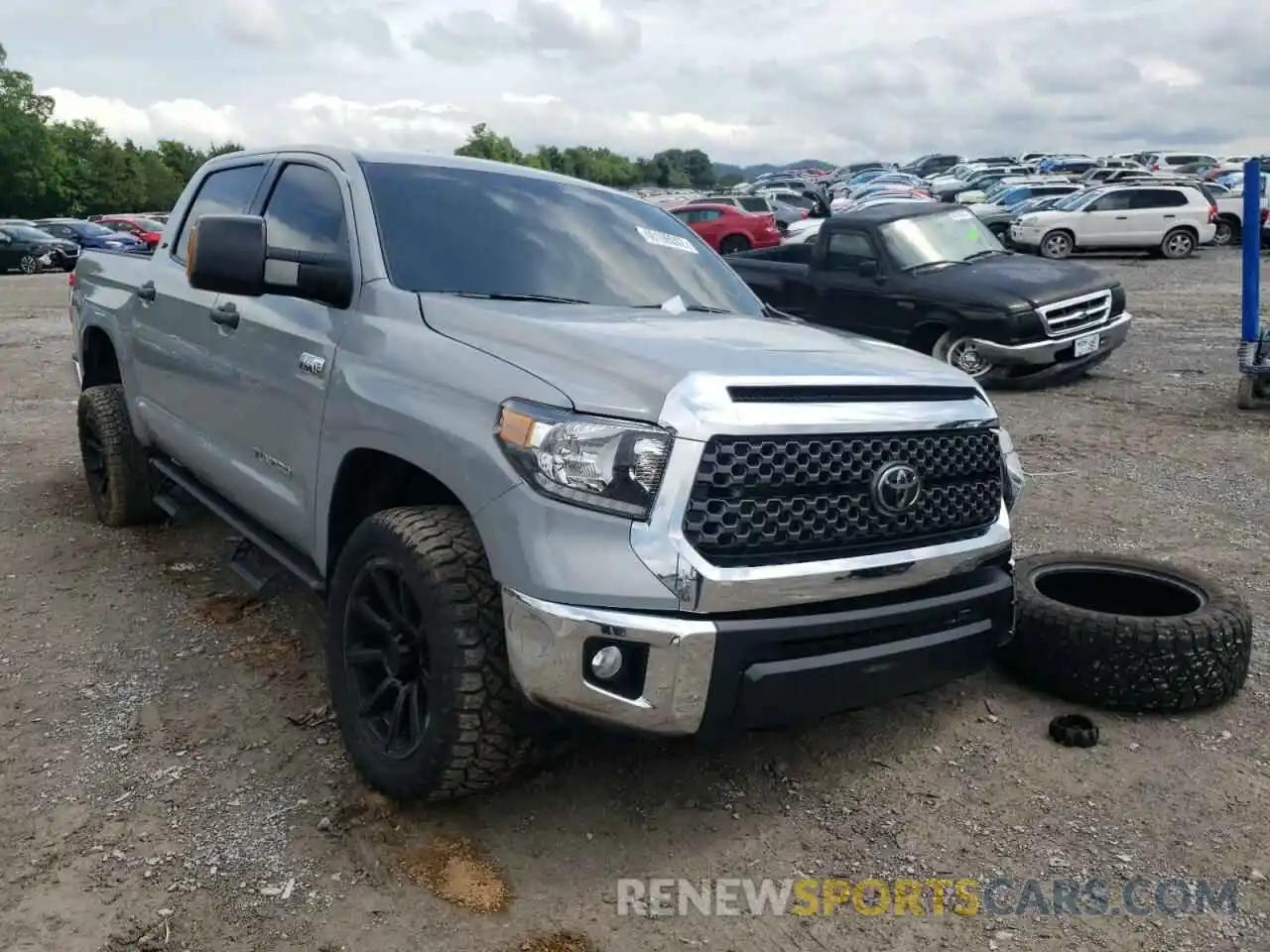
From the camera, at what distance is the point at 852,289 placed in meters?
10.6

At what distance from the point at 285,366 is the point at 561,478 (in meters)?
1.51

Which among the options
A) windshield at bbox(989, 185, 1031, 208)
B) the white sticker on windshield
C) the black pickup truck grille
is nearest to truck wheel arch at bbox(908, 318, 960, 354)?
the white sticker on windshield

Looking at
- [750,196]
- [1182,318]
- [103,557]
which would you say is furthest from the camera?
[750,196]

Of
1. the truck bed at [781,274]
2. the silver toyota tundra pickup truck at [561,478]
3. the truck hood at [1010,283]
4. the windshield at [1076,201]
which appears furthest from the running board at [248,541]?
the windshield at [1076,201]

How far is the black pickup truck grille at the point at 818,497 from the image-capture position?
2.65 m

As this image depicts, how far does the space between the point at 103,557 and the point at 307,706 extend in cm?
218

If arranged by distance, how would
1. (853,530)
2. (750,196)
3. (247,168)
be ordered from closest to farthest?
(853,530) → (247,168) → (750,196)

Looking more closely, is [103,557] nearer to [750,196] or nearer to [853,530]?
[853,530]

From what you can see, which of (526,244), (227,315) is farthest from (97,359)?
(526,244)

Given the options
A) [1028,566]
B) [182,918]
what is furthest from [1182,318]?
[182,918]

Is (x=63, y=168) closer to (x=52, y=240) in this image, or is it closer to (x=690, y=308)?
(x=52, y=240)

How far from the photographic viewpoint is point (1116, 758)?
3410mm

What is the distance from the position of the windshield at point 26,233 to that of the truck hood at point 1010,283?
94.4ft

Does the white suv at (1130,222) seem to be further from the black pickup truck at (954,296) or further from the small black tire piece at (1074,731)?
the small black tire piece at (1074,731)
